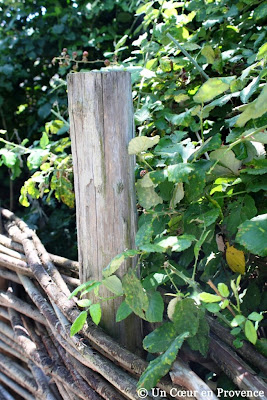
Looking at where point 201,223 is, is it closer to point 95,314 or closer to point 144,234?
point 144,234

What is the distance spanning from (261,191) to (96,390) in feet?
2.43

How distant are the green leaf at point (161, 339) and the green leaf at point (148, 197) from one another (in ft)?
1.05

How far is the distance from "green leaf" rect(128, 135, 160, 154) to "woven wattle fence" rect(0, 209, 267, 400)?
500 millimetres

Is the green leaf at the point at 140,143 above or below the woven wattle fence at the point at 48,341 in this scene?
above

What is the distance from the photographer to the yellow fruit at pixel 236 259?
1.36m

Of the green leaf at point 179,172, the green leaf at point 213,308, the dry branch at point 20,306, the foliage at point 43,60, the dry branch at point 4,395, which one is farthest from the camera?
the foliage at point 43,60

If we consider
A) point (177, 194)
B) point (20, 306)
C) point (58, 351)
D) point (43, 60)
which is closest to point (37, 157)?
point (20, 306)

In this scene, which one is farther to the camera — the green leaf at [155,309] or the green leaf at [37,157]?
the green leaf at [37,157]

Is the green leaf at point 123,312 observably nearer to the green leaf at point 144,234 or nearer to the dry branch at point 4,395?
the green leaf at point 144,234

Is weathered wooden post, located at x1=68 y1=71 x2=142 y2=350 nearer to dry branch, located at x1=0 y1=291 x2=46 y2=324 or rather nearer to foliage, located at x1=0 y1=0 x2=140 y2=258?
dry branch, located at x1=0 y1=291 x2=46 y2=324

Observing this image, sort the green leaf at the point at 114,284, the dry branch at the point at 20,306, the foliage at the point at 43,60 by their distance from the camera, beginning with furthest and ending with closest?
the foliage at the point at 43,60 → the dry branch at the point at 20,306 → the green leaf at the point at 114,284

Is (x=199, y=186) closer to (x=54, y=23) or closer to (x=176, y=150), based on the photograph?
(x=176, y=150)

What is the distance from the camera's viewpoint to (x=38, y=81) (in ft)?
10.9

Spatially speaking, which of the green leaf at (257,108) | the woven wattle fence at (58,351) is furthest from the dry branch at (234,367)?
the green leaf at (257,108)
